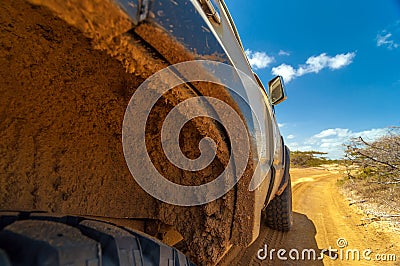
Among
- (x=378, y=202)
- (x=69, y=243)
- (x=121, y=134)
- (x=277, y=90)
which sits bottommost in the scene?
(x=378, y=202)

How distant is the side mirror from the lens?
8.09ft

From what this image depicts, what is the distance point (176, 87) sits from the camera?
77 cm

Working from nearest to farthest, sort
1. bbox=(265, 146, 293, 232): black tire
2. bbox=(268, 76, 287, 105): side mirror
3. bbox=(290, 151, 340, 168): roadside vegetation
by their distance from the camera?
bbox=(268, 76, 287, 105): side mirror < bbox=(265, 146, 293, 232): black tire < bbox=(290, 151, 340, 168): roadside vegetation

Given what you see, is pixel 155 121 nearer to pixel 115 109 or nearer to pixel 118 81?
pixel 115 109

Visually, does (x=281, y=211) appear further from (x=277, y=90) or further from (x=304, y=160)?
(x=304, y=160)

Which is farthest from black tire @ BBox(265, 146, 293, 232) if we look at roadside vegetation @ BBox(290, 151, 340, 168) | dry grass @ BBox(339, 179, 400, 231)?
roadside vegetation @ BBox(290, 151, 340, 168)

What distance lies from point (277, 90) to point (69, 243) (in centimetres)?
234

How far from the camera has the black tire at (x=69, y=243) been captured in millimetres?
571

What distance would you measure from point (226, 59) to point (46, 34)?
517mm

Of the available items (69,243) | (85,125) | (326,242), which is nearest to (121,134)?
(85,125)

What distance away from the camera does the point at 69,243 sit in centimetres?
62

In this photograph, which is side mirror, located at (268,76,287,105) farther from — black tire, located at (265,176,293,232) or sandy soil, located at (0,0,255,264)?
sandy soil, located at (0,0,255,264)

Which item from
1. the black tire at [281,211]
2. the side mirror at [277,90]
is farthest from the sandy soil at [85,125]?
the black tire at [281,211]

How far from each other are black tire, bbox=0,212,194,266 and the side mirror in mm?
2002
